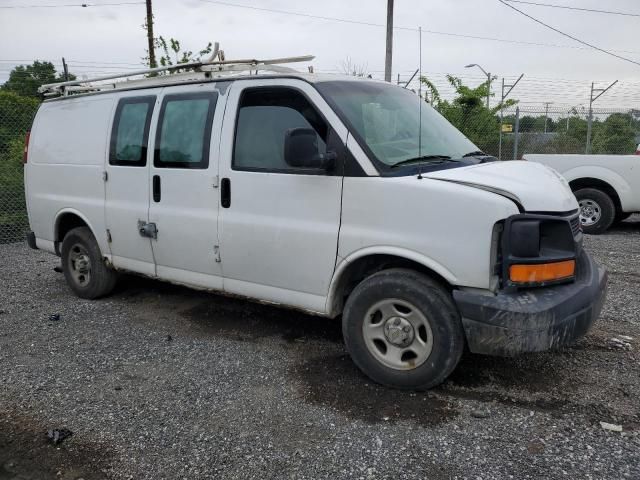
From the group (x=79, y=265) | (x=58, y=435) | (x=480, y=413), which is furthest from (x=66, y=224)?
(x=480, y=413)

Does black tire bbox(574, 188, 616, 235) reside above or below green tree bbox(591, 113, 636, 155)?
below

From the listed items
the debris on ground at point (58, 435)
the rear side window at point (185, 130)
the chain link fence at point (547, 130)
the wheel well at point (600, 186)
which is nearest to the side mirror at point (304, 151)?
the rear side window at point (185, 130)

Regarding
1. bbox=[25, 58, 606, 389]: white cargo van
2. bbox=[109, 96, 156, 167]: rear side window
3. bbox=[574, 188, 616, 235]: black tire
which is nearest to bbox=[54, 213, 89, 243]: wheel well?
bbox=[25, 58, 606, 389]: white cargo van

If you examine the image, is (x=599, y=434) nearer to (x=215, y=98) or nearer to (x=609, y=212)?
(x=215, y=98)

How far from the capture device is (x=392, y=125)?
4.02 meters

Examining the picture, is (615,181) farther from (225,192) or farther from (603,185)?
(225,192)

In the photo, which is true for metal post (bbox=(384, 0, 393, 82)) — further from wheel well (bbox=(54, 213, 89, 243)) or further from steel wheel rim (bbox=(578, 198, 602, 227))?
wheel well (bbox=(54, 213, 89, 243))

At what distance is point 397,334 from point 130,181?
2.91 m

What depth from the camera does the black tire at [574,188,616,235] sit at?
29.5 ft

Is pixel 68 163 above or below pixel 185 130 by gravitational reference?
below

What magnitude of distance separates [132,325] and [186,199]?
138 cm

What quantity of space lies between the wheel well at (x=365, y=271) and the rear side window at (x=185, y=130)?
4.89ft

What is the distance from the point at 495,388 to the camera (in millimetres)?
3670

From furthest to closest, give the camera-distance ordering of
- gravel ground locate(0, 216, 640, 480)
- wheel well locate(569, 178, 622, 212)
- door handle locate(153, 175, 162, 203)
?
1. wheel well locate(569, 178, 622, 212)
2. door handle locate(153, 175, 162, 203)
3. gravel ground locate(0, 216, 640, 480)
